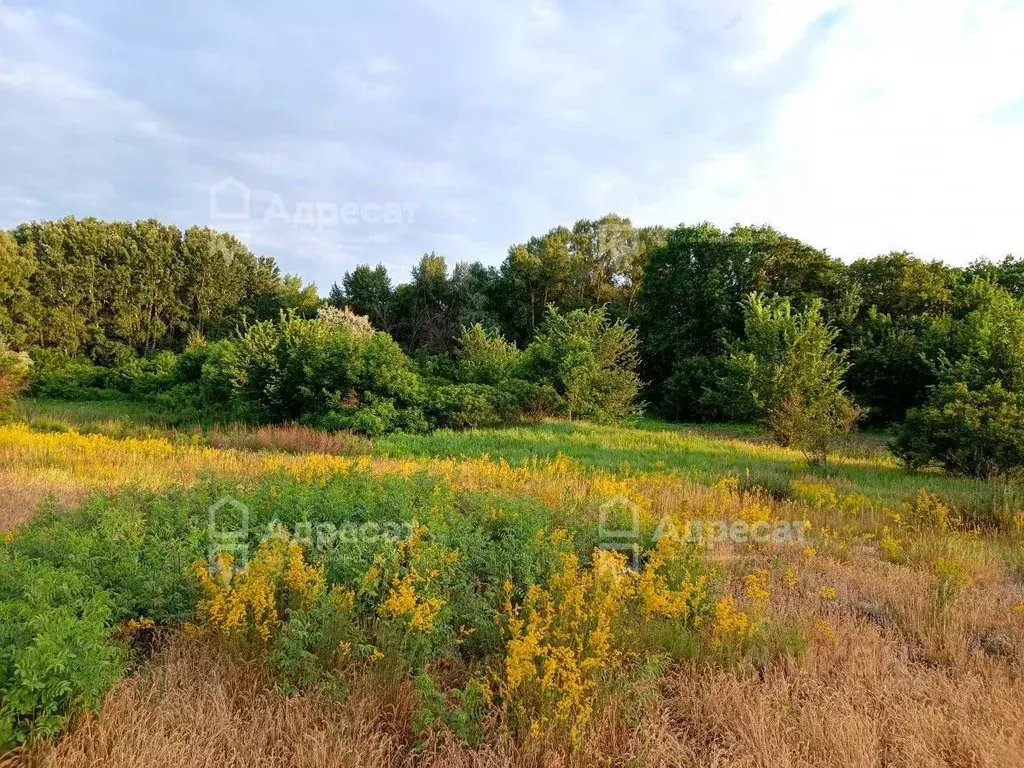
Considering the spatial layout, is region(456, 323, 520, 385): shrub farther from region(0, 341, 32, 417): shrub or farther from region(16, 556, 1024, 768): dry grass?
region(16, 556, 1024, 768): dry grass

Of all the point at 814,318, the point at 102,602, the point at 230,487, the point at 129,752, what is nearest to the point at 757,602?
the point at 129,752

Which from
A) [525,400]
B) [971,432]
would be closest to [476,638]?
[971,432]

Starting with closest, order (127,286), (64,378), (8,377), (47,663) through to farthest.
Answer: (47,663) → (8,377) → (64,378) → (127,286)

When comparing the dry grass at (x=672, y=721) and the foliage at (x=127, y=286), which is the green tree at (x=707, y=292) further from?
the dry grass at (x=672, y=721)

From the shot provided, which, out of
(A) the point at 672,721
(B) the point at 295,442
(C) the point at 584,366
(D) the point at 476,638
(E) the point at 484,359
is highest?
(E) the point at 484,359

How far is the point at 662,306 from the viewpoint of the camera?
104 feet

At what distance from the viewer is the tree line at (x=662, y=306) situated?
17.1 meters

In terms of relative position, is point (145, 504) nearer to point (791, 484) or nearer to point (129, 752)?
point (129, 752)

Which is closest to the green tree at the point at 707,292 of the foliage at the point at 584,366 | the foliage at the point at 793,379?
the foliage at the point at 584,366

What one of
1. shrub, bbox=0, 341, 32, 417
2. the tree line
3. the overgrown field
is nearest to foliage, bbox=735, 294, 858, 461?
the tree line

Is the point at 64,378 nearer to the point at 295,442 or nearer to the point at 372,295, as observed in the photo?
the point at 372,295

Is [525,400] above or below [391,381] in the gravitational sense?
below

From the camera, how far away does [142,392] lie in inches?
1065

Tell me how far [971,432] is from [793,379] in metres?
6.26
